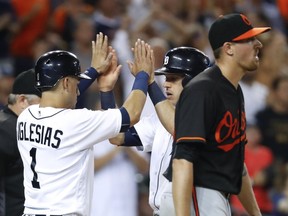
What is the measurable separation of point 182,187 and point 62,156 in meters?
0.90

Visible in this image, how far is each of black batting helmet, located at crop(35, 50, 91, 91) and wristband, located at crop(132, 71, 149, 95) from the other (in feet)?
1.16

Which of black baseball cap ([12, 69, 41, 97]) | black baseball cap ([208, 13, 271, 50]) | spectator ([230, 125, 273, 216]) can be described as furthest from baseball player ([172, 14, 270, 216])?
spectator ([230, 125, 273, 216])

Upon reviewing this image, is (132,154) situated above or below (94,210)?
above

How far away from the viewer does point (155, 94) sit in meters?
5.50

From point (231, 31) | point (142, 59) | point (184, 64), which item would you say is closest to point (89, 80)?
point (142, 59)

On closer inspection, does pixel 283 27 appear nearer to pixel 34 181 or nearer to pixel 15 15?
pixel 15 15

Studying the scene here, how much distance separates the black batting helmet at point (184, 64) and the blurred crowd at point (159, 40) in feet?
11.5

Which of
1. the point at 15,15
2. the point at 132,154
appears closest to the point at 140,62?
the point at 132,154

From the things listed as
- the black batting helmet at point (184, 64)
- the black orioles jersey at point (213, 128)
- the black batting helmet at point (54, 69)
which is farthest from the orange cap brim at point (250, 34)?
the black batting helmet at point (54, 69)

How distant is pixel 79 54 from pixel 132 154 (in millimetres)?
2119

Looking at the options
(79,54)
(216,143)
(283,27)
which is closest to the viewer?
(216,143)

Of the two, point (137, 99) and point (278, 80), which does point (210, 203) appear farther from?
point (278, 80)

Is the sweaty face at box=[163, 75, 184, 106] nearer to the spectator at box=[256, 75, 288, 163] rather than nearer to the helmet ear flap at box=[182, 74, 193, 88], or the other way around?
the helmet ear flap at box=[182, 74, 193, 88]

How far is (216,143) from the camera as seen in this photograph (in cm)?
488
